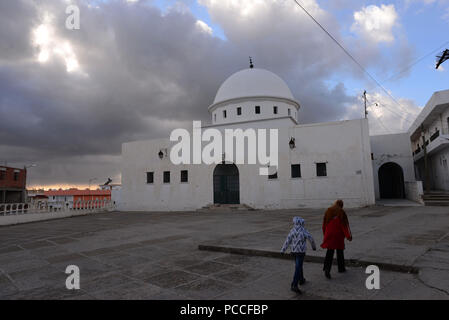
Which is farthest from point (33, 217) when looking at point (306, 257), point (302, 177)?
point (306, 257)

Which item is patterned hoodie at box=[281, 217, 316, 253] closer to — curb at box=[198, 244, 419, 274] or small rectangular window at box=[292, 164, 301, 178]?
curb at box=[198, 244, 419, 274]

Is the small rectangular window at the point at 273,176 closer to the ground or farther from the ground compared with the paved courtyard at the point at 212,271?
farther from the ground

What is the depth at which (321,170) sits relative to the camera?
18.5 meters

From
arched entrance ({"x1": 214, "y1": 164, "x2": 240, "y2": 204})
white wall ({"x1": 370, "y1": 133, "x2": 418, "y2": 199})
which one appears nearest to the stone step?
white wall ({"x1": 370, "y1": 133, "x2": 418, "y2": 199})

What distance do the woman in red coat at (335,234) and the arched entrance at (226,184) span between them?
16.0 meters

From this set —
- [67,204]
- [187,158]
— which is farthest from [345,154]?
[67,204]

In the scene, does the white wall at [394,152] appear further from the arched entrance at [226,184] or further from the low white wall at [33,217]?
the low white wall at [33,217]

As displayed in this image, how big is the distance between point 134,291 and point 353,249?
14.6 feet

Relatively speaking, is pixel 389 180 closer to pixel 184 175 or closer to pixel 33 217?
pixel 184 175

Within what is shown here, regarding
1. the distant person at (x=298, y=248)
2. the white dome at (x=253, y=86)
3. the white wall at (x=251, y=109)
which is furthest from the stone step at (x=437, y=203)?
the distant person at (x=298, y=248)

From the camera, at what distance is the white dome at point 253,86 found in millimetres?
25672

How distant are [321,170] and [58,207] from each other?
18.4m

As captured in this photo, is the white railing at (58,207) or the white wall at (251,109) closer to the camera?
the white railing at (58,207)

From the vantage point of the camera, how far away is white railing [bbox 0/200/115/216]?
1708 cm
